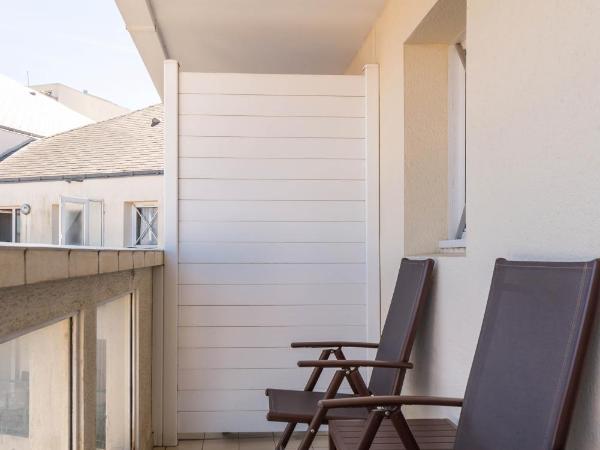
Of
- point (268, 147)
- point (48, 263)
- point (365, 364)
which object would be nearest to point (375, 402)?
point (365, 364)

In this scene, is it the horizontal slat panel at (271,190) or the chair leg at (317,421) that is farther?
the horizontal slat panel at (271,190)

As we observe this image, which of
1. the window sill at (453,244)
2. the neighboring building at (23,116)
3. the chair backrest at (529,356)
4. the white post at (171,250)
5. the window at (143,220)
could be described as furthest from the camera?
the neighboring building at (23,116)

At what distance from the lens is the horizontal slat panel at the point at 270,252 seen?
4168mm

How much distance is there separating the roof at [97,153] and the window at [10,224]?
28.4 inches

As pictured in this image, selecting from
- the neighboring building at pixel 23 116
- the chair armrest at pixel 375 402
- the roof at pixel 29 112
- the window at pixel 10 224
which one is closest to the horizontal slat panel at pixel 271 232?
the chair armrest at pixel 375 402

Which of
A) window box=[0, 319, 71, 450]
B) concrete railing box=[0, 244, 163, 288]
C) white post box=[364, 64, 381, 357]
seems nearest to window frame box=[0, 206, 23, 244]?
white post box=[364, 64, 381, 357]

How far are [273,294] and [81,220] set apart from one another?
34.7ft

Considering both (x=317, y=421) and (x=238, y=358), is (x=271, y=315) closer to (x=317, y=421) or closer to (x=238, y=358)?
(x=238, y=358)

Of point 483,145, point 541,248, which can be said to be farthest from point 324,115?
point 541,248

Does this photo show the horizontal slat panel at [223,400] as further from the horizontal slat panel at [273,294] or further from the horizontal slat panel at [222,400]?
the horizontal slat panel at [273,294]

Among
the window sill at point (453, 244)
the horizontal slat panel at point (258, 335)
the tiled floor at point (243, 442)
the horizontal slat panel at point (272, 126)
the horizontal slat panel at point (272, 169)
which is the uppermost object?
the horizontal slat panel at point (272, 126)

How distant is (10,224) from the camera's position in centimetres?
1547

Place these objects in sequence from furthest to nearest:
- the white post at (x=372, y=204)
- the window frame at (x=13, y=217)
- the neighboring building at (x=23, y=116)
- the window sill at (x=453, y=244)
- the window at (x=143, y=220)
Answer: the neighboring building at (x=23, y=116)
the window frame at (x=13, y=217)
the window at (x=143, y=220)
the white post at (x=372, y=204)
the window sill at (x=453, y=244)

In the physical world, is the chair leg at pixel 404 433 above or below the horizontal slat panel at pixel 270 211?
below
